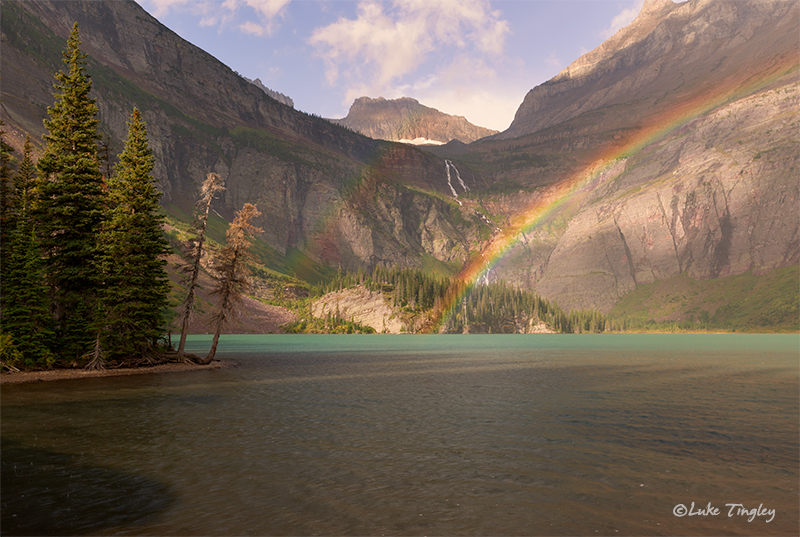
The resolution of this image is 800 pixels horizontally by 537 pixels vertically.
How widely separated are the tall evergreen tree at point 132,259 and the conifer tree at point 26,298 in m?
5.50

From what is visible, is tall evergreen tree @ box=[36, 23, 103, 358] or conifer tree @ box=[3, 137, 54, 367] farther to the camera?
tall evergreen tree @ box=[36, 23, 103, 358]

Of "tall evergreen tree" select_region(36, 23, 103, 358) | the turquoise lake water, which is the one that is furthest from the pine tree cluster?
the turquoise lake water

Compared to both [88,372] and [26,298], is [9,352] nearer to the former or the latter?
[26,298]

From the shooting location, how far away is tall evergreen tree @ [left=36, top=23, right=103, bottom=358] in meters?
49.3

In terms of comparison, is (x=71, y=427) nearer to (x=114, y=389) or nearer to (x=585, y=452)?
(x=114, y=389)

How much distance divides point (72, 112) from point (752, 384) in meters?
82.1

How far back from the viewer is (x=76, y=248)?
50500mm

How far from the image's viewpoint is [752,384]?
156 feet

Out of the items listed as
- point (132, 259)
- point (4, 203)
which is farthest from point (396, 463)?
point (4, 203)


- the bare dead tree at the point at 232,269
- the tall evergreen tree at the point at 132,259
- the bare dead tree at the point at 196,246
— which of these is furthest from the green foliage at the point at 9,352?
the bare dead tree at the point at 232,269

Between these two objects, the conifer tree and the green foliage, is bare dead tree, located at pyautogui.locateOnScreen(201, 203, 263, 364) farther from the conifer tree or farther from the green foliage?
the green foliage

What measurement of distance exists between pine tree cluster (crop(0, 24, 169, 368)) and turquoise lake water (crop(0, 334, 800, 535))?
1176 centimetres

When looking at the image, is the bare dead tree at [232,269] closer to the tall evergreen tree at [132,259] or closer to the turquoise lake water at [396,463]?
the tall evergreen tree at [132,259]

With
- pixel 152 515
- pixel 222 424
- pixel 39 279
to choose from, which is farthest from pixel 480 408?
pixel 39 279
